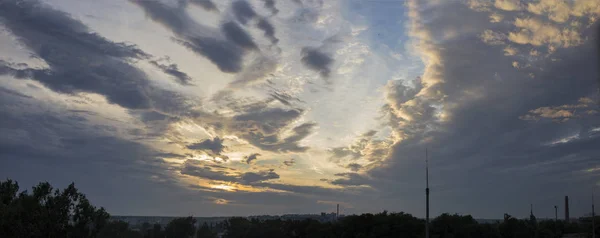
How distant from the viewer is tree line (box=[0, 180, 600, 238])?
50344 mm

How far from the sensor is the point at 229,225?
4360 inches

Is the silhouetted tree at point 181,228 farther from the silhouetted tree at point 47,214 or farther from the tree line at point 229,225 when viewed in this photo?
the silhouetted tree at point 47,214

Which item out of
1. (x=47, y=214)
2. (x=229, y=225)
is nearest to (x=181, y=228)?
(x=229, y=225)

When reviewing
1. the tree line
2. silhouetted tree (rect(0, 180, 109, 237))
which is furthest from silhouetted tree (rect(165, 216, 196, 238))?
silhouetted tree (rect(0, 180, 109, 237))

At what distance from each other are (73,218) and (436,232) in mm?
53998

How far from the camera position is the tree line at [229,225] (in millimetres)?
50344

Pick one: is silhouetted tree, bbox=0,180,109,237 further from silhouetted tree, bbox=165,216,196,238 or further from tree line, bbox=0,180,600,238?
silhouetted tree, bbox=165,216,196,238

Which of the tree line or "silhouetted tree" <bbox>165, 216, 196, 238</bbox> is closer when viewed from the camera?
the tree line

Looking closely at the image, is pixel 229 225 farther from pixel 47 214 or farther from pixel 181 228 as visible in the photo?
pixel 47 214

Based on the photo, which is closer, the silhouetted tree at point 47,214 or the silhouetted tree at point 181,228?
the silhouetted tree at point 47,214

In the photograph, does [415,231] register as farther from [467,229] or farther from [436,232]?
[467,229]

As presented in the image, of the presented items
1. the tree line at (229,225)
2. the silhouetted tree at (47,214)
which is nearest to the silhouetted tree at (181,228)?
the tree line at (229,225)

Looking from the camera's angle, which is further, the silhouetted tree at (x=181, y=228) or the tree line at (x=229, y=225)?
the silhouetted tree at (x=181, y=228)

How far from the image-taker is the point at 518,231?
80.4 meters
